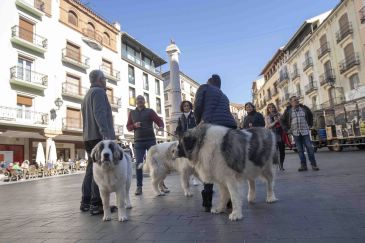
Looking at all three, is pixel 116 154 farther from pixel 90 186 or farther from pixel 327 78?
pixel 327 78

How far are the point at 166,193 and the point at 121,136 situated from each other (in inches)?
1184

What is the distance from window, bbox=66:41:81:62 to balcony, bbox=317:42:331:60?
26.9 m

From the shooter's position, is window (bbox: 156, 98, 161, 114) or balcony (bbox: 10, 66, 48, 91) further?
window (bbox: 156, 98, 161, 114)

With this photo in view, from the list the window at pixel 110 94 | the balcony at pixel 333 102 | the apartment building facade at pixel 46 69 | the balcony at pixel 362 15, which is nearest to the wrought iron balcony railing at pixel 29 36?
the apartment building facade at pixel 46 69

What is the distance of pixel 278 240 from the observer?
2.71 m

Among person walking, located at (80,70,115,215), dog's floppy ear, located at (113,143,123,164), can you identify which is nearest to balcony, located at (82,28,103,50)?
person walking, located at (80,70,115,215)

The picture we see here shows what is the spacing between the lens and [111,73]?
35.6 meters

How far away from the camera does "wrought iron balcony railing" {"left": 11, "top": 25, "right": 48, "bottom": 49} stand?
23.8 m

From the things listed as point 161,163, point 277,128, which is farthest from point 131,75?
point 161,163

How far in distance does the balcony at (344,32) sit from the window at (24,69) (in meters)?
29.5

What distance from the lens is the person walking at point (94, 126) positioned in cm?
454

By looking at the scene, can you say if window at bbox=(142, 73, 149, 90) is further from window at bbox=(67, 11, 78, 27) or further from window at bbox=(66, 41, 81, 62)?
window at bbox=(67, 11, 78, 27)

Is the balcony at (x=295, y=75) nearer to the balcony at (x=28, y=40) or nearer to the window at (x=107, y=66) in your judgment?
the window at (x=107, y=66)

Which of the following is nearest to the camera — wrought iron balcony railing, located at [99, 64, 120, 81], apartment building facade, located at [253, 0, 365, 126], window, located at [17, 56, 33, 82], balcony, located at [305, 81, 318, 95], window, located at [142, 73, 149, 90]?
window, located at [17, 56, 33, 82]
